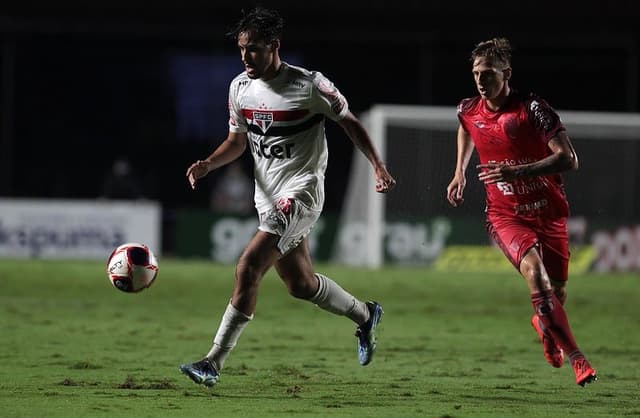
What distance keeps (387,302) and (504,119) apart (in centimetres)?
774

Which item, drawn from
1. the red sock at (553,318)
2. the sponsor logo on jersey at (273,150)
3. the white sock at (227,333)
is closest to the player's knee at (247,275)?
the white sock at (227,333)

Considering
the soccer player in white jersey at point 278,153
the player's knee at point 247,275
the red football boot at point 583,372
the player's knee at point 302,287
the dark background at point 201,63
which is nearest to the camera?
the red football boot at point 583,372

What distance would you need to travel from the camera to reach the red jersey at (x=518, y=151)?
8.13 m

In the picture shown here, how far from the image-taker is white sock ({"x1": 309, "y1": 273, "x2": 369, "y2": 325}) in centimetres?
840

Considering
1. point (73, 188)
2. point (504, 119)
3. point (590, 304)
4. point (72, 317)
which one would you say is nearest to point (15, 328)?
point (72, 317)

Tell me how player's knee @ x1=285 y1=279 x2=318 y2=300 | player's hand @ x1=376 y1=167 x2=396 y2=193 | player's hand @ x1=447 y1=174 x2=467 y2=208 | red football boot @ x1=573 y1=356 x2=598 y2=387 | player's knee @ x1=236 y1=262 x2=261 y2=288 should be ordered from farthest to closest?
player's hand @ x1=447 y1=174 x2=467 y2=208, player's knee @ x1=285 y1=279 x2=318 y2=300, player's hand @ x1=376 y1=167 x2=396 y2=193, player's knee @ x1=236 y1=262 x2=261 y2=288, red football boot @ x1=573 y1=356 x2=598 y2=387

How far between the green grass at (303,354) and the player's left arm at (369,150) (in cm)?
134

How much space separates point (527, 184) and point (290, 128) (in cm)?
163

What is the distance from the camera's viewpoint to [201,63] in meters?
28.6

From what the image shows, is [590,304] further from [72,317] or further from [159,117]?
[159,117]

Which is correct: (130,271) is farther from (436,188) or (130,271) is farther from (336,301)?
(436,188)

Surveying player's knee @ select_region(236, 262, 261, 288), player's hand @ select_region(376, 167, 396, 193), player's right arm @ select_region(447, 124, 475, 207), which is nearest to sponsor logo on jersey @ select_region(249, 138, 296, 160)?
player's hand @ select_region(376, 167, 396, 193)

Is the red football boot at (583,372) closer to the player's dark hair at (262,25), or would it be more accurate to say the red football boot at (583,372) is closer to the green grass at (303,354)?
the green grass at (303,354)

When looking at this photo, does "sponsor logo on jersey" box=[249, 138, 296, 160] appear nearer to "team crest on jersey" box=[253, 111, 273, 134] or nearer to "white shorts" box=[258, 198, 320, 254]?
"team crest on jersey" box=[253, 111, 273, 134]
